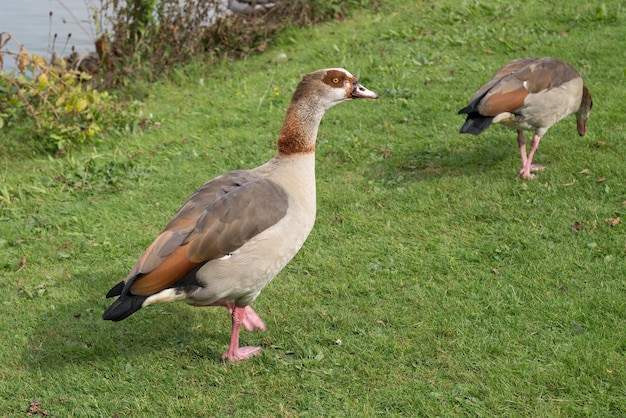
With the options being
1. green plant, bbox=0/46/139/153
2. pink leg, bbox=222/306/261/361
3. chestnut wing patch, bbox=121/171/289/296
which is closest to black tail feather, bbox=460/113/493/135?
chestnut wing patch, bbox=121/171/289/296

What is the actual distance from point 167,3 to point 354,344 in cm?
760

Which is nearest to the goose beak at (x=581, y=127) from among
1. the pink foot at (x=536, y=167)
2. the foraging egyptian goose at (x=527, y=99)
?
the foraging egyptian goose at (x=527, y=99)

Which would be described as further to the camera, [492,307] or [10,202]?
[10,202]

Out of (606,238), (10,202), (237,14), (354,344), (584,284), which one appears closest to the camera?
(354,344)

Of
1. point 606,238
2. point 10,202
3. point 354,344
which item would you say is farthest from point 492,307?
point 10,202

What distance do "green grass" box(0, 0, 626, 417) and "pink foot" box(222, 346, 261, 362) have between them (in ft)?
0.18

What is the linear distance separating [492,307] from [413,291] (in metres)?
0.58

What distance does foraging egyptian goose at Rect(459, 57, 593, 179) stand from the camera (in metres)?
6.29

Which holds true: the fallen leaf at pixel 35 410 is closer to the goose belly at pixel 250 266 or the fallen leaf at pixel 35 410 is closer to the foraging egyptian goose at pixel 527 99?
the goose belly at pixel 250 266

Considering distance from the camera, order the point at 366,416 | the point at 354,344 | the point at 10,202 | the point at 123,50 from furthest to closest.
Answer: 1. the point at 123,50
2. the point at 10,202
3. the point at 354,344
4. the point at 366,416

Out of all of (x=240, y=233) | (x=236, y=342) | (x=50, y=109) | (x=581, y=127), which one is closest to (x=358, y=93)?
(x=240, y=233)

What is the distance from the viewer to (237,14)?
1134 cm

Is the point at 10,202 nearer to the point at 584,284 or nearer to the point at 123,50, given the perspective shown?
the point at 123,50

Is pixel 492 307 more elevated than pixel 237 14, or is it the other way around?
pixel 237 14
